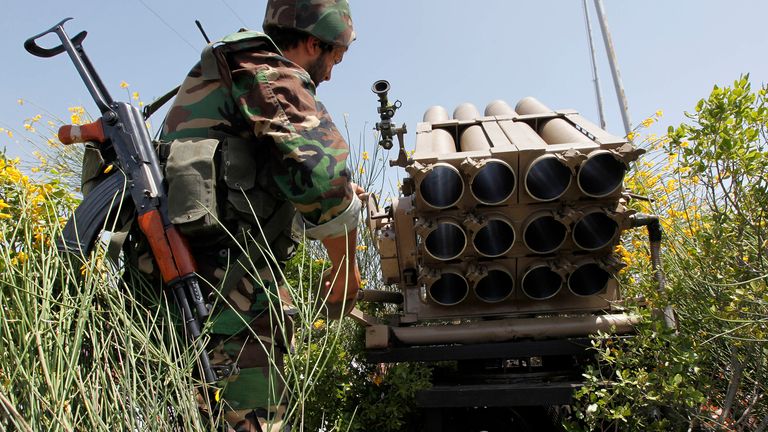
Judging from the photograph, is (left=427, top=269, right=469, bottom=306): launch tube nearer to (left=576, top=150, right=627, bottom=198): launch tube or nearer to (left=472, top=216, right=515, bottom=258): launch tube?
(left=472, top=216, right=515, bottom=258): launch tube

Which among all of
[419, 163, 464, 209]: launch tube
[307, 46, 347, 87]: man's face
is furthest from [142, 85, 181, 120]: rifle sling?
[419, 163, 464, 209]: launch tube

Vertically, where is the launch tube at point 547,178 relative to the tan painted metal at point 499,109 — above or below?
below

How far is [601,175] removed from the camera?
2943 millimetres

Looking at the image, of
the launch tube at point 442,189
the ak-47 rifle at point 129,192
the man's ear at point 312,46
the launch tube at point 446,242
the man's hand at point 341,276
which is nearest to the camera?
the ak-47 rifle at point 129,192

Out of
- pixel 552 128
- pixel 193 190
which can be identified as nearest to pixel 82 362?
pixel 193 190

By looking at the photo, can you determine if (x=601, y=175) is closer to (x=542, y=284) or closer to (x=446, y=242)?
(x=542, y=284)

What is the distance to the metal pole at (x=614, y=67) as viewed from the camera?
10.7m

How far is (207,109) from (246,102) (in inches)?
7.4

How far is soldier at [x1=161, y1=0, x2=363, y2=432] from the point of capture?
189cm

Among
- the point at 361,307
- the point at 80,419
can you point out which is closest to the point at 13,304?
the point at 80,419

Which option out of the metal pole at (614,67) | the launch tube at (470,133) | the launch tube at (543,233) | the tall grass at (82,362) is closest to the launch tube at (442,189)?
the launch tube at (470,133)

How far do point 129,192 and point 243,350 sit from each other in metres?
0.58

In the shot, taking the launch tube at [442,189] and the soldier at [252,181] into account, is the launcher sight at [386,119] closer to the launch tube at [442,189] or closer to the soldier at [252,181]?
the launch tube at [442,189]

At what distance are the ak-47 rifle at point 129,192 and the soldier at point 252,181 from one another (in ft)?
0.20
